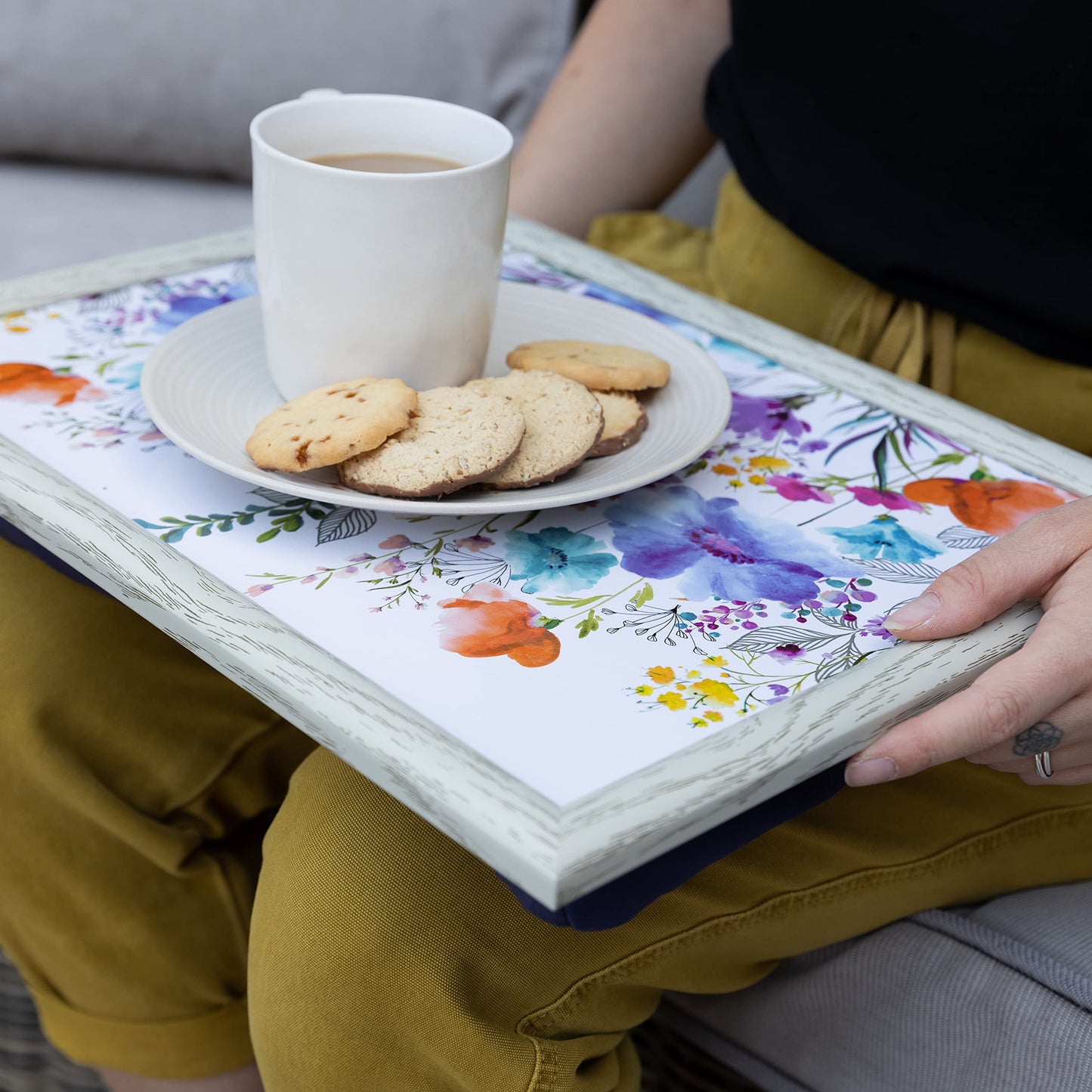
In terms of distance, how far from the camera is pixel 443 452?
476mm

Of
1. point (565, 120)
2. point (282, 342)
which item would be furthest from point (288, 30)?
point (282, 342)

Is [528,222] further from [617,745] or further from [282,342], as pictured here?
[617,745]

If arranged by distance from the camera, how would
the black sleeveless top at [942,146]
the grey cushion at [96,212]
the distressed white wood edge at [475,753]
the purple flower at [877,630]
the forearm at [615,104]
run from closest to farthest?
the distressed white wood edge at [475,753]
the purple flower at [877,630]
the black sleeveless top at [942,146]
the forearm at [615,104]
the grey cushion at [96,212]

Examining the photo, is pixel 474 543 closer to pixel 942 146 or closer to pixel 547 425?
pixel 547 425

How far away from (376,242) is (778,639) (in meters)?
0.25

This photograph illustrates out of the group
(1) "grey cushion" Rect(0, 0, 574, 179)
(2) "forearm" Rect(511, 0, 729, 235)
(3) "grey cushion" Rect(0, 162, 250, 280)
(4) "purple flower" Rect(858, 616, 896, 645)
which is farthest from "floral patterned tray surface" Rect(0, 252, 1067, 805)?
(1) "grey cushion" Rect(0, 0, 574, 179)

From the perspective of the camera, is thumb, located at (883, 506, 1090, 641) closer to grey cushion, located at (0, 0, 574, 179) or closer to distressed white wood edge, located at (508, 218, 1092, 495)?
distressed white wood edge, located at (508, 218, 1092, 495)

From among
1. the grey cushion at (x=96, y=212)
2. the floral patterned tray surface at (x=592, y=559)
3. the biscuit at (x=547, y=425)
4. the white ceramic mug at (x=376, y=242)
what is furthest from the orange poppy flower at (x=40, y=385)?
the grey cushion at (x=96, y=212)

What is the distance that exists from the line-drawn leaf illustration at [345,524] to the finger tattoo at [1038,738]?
30 centimetres

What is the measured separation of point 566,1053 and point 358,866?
133mm

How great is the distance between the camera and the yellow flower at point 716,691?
0.41m

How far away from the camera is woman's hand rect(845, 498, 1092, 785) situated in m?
0.42

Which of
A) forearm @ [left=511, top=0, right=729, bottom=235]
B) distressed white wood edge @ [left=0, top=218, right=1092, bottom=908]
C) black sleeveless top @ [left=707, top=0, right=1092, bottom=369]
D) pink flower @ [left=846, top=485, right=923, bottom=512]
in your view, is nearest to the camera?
distressed white wood edge @ [left=0, top=218, right=1092, bottom=908]

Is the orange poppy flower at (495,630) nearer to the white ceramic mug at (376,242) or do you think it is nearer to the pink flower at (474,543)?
the pink flower at (474,543)
